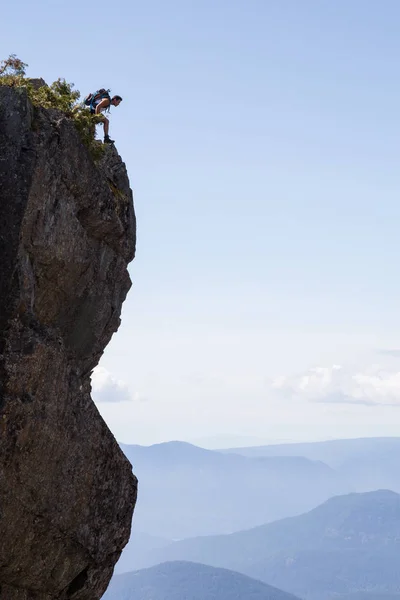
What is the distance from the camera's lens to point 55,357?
23.6 metres

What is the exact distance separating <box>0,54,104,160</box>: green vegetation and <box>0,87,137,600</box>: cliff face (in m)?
0.60

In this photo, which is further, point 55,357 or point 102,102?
point 102,102

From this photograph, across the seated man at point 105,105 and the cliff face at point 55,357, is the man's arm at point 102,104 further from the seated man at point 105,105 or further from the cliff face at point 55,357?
the cliff face at point 55,357

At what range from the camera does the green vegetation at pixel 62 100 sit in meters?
25.2

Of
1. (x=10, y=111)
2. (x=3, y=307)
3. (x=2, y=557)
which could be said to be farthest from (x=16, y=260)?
(x=2, y=557)

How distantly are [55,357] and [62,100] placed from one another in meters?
9.01

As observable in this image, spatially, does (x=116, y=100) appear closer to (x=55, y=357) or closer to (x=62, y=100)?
(x=62, y=100)

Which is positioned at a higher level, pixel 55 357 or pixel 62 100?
pixel 62 100

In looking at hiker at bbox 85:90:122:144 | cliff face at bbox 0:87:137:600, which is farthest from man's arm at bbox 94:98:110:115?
cliff face at bbox 0:87:137:600

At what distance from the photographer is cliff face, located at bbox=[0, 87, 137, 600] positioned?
2264 cm

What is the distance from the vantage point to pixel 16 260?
2275cm

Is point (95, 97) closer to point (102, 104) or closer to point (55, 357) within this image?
point (102, 104)

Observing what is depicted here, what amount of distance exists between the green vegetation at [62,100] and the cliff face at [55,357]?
601 mm

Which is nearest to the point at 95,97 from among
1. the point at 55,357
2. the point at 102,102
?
the point at 102,102
